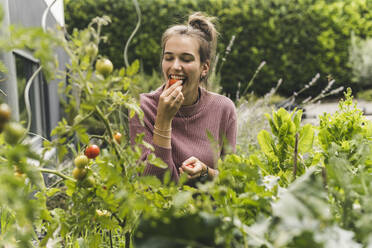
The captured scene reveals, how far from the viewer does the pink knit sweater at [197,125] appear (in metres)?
1.88

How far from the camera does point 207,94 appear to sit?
85.1 inches

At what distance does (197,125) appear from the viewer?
204cm

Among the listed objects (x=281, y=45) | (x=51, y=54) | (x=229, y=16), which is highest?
(x=51, y=54)

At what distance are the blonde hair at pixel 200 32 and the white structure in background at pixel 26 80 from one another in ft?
3.42

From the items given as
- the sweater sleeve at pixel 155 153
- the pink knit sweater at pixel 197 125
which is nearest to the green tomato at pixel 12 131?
the sweater sleeve at pixel 155 153

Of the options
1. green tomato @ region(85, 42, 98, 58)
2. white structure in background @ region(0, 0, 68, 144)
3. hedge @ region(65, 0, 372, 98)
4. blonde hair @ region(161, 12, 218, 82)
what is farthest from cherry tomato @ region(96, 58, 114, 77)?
hedge @ region(65, 0, 372, 98)

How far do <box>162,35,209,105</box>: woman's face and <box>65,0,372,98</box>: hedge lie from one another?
668 cm

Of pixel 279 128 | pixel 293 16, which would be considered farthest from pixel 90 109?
pixel 293 16

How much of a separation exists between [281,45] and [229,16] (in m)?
1.53

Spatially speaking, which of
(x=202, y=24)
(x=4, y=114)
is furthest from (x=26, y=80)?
(x=4, y=114)

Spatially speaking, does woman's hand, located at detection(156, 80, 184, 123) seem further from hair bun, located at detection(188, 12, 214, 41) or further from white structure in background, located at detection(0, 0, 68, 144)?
white structure in background, located at detection(0, 0, 68, 144)

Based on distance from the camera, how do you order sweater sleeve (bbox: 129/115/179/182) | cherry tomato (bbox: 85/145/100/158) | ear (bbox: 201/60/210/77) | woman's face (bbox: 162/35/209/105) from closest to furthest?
cherry tomato (bbox: 85/145/100/158) → sweater sleeve (bbox: 129/115/179/182) → woman's face (bbox: 162/35/209/105) → ear (bbox: 201/60/210/77)

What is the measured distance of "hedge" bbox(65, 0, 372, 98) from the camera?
8539 millimetres

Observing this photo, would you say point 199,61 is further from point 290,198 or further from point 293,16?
point 293,16
